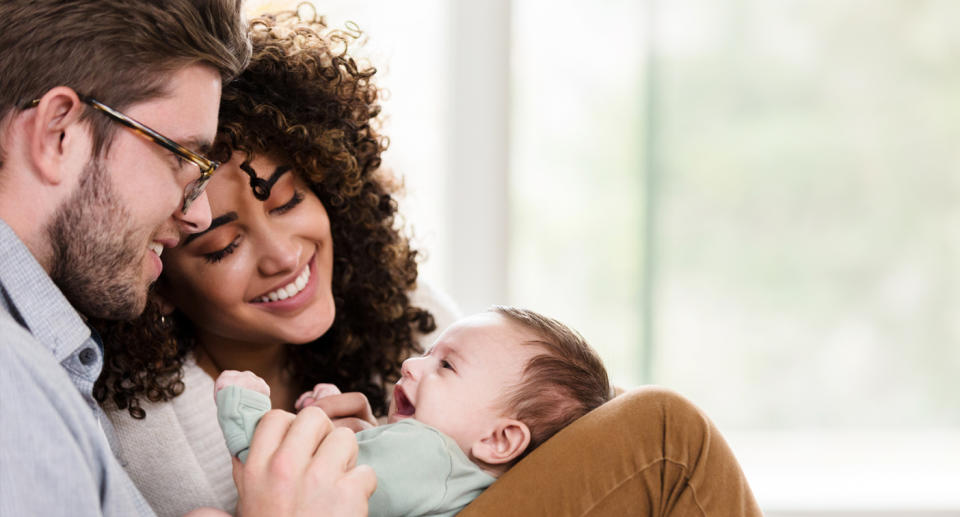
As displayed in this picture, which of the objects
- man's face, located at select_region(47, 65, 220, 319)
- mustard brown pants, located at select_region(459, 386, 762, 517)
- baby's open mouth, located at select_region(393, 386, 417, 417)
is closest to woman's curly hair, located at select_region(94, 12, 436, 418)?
man's face, located at select_region(47, 65, 220, 319)

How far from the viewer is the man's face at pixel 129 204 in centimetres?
123

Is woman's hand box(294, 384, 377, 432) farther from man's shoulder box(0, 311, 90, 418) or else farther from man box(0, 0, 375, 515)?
man's shoulder box(0, 311, 90, 418)

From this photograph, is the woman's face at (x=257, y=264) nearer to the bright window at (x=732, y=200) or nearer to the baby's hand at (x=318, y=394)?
the baby's hand at (x=318, y=394)

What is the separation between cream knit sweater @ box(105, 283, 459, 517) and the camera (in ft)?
5.64

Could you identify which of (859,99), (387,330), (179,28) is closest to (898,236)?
(859,99)

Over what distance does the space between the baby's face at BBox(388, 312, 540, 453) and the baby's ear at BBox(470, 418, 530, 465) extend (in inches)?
0.6

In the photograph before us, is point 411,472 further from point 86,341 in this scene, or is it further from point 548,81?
point 548,81

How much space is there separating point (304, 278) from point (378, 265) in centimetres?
34

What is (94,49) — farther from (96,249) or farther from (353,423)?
(353,423)

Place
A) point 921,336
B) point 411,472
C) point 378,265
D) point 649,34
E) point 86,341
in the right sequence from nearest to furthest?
point 86,341 → point 411,472 → point 378,265 → point 649,34 → point 921,336

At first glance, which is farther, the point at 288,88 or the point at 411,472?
the point at 288,88

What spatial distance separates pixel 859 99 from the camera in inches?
126

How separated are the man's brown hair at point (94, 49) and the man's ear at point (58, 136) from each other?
0.06 ft

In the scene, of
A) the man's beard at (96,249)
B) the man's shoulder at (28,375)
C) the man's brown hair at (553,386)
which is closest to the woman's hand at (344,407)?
the man's brown hair at (553,386)
